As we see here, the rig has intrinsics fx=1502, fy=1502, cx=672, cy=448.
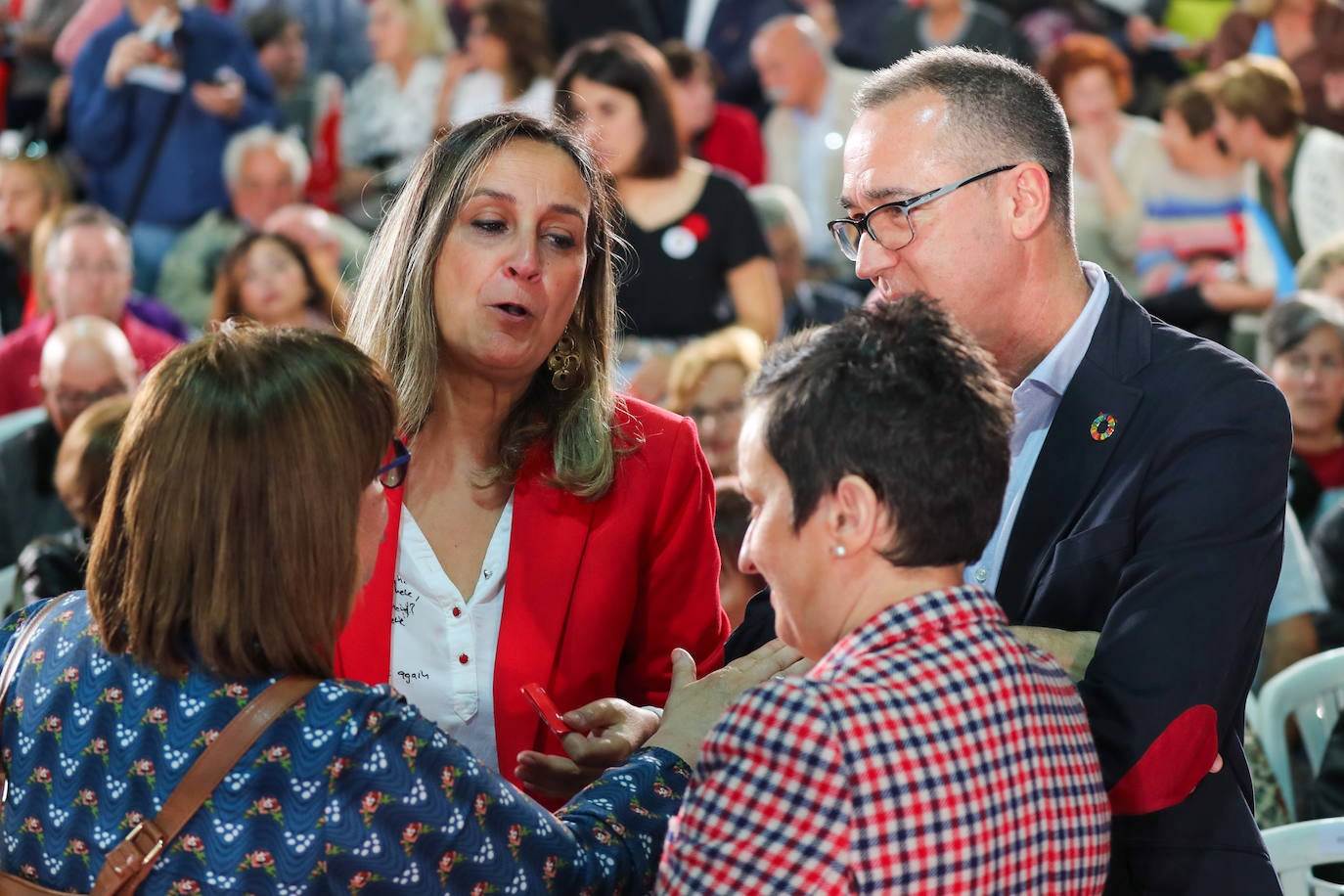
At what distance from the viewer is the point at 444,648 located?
7.18 feet

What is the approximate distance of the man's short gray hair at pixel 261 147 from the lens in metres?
7.11

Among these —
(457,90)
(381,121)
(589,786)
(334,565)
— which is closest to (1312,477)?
(589,786)

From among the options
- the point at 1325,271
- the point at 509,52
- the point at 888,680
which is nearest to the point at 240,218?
the point at 509,52

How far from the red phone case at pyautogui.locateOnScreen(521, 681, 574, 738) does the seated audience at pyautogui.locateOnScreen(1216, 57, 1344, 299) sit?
185 inches

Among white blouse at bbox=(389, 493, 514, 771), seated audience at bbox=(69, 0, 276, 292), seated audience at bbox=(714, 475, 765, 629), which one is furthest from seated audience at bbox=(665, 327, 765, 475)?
Result: seated audience at bbox=(69, 0, 276, 292)

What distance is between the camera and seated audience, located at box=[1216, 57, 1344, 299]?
594cm

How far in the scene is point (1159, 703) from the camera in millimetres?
1723

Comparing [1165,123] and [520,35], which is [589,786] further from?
[520,35]

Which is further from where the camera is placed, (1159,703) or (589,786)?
(589,786)

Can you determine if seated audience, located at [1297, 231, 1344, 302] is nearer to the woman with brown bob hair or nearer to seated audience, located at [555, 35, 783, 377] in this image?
seated audience, located at [555, 35, 783, 377]

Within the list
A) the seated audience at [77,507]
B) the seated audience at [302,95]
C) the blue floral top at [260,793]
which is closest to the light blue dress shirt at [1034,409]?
the blue floral top at [260,793]

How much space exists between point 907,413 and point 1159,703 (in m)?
0.50

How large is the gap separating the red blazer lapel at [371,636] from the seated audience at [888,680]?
727mm

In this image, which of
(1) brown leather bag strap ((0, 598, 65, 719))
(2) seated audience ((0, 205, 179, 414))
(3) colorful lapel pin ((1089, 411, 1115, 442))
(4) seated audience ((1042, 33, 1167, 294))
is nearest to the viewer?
(1) brown leather bag strap ((0, 598, 65, 719))
